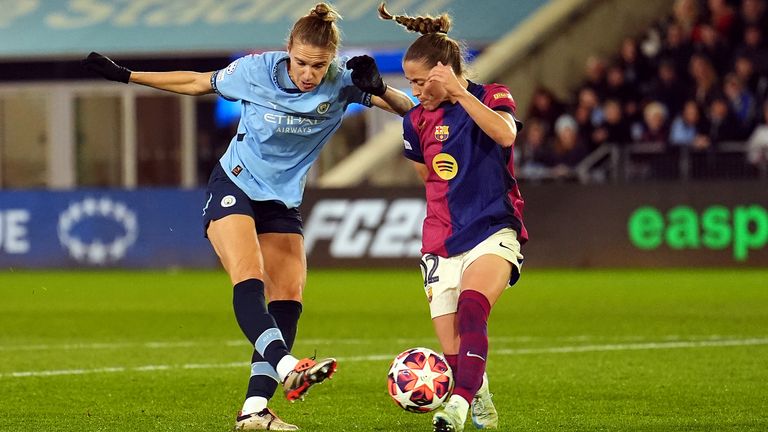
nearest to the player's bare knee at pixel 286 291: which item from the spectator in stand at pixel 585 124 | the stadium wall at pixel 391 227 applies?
the stadium wall at pixel 391 227

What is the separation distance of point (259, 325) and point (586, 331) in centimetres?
570

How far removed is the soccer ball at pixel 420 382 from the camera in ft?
21.3

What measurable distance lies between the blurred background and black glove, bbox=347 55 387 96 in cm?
948

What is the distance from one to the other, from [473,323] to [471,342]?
0.08 metres

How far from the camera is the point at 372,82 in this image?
6.94 m

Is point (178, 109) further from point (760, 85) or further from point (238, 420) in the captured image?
point (238, 420)

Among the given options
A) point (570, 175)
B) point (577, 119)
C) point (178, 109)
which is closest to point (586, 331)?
point (570, 175)

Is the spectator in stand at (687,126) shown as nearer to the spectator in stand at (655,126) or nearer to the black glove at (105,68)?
the spectator in stand at (655,126)

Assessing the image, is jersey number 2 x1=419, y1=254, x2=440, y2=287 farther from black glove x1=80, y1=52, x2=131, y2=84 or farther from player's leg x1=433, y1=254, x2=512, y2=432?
black glove x1=80, y1=52, x2=131, y2=84

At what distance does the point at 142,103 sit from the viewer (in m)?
28.2

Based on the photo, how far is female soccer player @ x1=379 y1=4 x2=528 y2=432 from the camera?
21.6 ft

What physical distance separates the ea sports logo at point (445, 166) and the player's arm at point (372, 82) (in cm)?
44

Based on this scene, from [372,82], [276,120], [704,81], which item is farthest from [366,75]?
[704,81]

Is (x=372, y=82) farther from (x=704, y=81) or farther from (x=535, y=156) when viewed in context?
(x=704, y=81)
